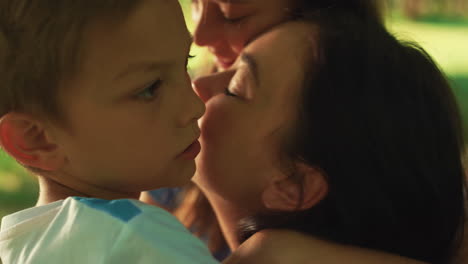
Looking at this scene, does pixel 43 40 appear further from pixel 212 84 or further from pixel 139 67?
pixel 212 84

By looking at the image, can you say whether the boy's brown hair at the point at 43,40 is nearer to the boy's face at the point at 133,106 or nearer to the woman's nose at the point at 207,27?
the boy's face at the point at 133,106

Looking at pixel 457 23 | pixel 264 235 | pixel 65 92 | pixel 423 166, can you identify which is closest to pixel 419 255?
pixel 423 166

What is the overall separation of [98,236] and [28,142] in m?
0.18

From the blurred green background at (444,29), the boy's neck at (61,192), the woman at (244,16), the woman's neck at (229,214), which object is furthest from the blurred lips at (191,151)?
the blurred green background at (444,29)

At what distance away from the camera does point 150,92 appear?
3.08 ft

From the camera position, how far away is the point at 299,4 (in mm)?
1364

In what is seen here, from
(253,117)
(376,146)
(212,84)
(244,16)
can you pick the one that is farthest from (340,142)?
(244,16)

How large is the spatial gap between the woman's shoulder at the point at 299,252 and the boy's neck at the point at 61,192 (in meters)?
0.23

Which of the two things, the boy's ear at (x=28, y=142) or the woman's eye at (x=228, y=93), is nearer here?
the boy's ear at (x=28, y=142)

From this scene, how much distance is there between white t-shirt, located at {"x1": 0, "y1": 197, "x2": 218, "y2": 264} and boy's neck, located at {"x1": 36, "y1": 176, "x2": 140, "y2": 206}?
0.07 m

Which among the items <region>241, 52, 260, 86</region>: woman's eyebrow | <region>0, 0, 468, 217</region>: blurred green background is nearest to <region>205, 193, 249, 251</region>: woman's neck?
<region>241, 52, 260, 86</region>: woman's eyebrow

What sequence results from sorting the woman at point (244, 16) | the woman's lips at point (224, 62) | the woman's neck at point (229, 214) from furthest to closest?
the woman's lips at point (224, 62)
the woman at point (244, 16)
the woman's neck at point (229, 214)

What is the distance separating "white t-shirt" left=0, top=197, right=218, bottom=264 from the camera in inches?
33.4

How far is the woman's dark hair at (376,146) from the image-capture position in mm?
1075
